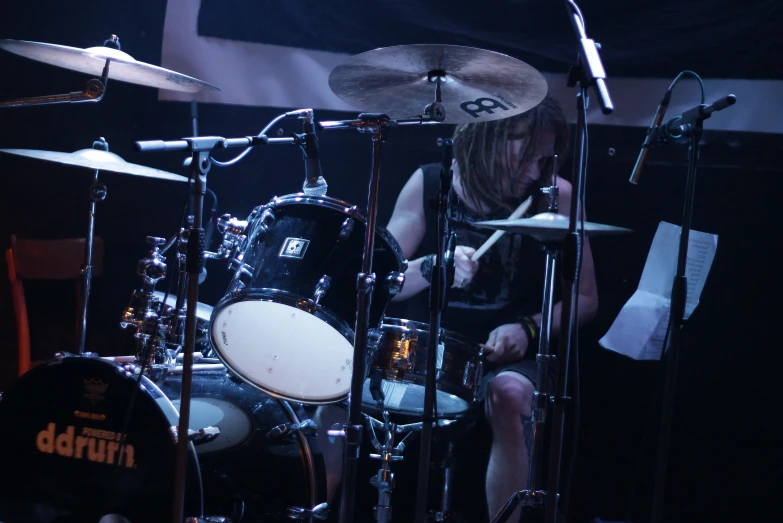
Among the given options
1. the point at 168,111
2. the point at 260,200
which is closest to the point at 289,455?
the point at 260,200

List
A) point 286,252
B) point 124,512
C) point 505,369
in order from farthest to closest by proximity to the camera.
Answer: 1. point 505,369
2. point 286,252
3. point 124,512

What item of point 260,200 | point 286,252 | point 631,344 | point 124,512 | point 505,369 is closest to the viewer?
point 124,512

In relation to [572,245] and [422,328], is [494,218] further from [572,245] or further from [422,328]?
[572,245]

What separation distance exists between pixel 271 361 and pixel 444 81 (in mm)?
1114

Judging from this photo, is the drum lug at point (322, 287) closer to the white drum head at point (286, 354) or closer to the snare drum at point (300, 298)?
the snare drum at point (300, 298)

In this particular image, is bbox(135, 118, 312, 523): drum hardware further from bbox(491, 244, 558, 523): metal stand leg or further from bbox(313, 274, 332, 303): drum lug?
bbox(491, 244, 558, 523): metal stand leg

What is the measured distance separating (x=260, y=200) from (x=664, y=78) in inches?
78.7

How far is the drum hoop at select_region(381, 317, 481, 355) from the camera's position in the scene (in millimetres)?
2559

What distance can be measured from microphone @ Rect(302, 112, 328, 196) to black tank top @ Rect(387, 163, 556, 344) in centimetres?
98

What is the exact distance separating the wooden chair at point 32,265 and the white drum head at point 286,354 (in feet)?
4.07

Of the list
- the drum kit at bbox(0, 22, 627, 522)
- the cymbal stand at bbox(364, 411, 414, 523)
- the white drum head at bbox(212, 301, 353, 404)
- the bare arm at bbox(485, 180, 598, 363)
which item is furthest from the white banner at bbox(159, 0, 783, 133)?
the cymbal stand at bbox(364, 411, 414, 523)

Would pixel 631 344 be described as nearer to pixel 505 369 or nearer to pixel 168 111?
pixel 505 369

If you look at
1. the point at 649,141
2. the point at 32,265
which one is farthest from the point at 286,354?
the point at 32,265

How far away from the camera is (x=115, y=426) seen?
2.24m
